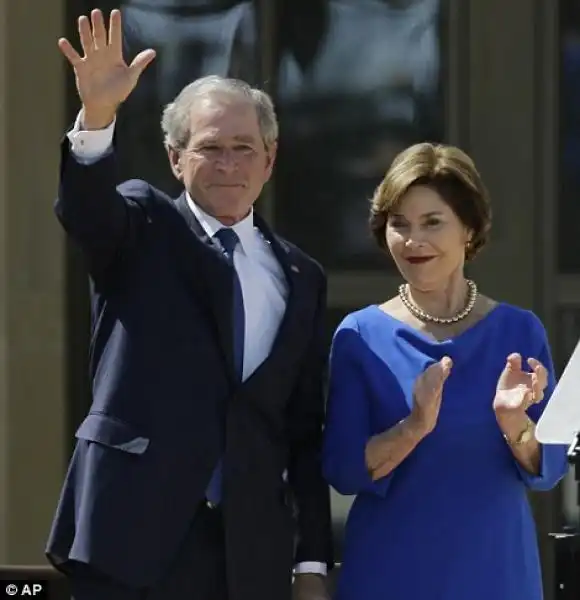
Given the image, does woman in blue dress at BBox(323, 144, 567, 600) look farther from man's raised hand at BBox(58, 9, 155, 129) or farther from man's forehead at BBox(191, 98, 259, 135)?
man's raised hand at BBox(58, 9, 155, 129)

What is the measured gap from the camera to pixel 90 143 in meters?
2.63

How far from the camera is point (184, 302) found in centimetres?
278

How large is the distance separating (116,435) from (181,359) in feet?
0.66

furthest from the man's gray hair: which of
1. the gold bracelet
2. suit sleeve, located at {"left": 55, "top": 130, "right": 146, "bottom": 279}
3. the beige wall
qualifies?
the beige wall

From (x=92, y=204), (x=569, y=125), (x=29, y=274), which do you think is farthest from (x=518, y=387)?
(x=29, y=274)

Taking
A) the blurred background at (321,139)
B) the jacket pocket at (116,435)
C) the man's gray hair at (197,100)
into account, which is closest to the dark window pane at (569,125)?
the blurred background at (321,139)

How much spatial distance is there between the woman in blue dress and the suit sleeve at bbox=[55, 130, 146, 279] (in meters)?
0.65

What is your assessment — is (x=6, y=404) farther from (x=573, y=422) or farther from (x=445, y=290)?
(x=573, y=422)

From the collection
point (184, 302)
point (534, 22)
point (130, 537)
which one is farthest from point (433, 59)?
point (130, 537)

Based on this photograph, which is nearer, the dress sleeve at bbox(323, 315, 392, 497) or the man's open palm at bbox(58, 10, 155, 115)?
the man's open palm at bbox(58, 10, 155, 115)

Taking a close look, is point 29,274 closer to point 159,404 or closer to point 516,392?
point 159,404

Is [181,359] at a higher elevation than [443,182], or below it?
below

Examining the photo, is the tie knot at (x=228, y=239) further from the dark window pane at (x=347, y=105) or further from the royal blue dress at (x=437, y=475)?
the dark window pane at (x=347, y=105)

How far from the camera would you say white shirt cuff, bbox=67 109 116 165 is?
262cm
